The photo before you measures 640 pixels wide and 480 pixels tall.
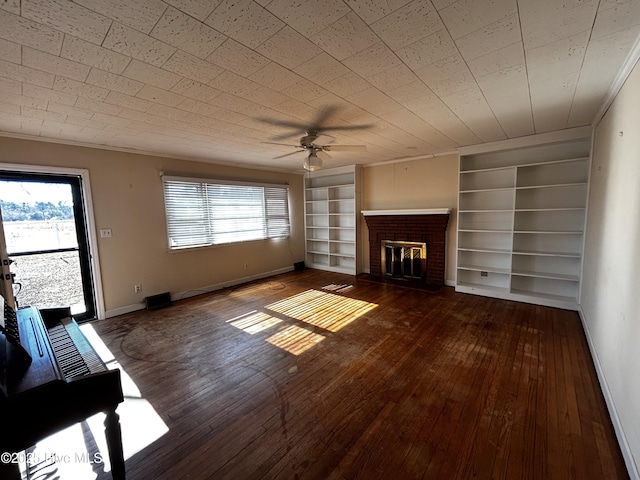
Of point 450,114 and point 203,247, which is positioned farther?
point 203,247

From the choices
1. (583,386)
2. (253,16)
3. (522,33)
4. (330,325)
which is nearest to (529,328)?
(583,386)

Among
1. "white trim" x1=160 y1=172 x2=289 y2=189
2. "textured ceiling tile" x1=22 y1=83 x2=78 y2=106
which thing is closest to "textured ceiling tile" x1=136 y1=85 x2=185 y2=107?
"textured ceiling tile" x1=22 y1=83 x2=78 y2=106

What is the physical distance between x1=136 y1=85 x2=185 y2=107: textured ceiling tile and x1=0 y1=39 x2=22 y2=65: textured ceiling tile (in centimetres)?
67

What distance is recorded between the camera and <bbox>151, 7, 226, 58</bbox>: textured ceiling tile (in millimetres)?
1386

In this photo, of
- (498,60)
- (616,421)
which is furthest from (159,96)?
(616,421)

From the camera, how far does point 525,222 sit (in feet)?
13.7

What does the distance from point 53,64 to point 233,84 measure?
3.68 ft

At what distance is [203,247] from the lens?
4.97m

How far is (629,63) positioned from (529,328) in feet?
8.89

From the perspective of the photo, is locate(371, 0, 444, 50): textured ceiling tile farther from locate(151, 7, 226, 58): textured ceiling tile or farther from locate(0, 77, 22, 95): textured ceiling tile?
locate(0, 77, 22, 95): textured ceiling tile

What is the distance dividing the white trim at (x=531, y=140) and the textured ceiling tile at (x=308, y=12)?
3.76 meters

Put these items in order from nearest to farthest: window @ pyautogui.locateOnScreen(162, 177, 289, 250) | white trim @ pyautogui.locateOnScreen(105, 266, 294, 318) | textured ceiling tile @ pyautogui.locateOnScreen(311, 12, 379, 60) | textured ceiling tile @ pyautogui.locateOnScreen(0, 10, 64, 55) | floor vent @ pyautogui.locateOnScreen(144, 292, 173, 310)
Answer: textured ceiling tile @ pyautogui.locateOnScreen(0, 10, 64, 55)
textured ceiling tile @ pyautogui.locateOnScreen(311, 12, 379, 60)
white trim @ pyautogui.locateOnScreen(105, 266, 294, 318)
floor vent @ pyautogui.locateOnScreen(144, 292, 173, 310)
window @ pyautogui.locateOnScreen(162, 177, 289, 250)

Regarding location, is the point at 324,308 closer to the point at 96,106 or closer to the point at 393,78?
the point at 393,78

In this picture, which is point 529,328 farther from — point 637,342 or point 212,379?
point 212,379
